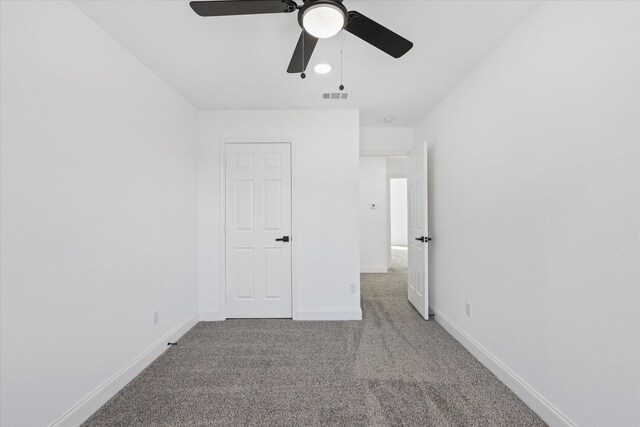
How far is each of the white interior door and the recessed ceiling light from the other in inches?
44.7

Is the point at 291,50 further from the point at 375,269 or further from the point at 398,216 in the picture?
the point at 398,216

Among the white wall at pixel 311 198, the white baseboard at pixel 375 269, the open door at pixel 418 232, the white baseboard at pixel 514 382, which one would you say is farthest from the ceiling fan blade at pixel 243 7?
the white baseboard at pixel 375 269

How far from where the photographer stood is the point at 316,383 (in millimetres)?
2113

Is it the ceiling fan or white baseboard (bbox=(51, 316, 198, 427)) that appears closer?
the ceiling fan

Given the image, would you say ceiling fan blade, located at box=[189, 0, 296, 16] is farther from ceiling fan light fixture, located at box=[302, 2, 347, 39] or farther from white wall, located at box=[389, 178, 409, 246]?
white wall, located at box=[389, 178, 409, 246]

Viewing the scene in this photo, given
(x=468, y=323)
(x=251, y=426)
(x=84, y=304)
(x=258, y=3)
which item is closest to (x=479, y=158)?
(x=468, y=323)

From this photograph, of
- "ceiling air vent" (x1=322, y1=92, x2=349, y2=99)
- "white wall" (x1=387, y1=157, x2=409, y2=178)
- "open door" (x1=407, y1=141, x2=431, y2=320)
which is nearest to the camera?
"ceiling air vent" (x1=322, y1=92, x2=349, y2=99)

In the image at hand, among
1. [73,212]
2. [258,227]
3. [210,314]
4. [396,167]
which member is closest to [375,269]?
[396,167]

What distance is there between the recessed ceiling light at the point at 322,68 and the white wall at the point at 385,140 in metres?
1.71

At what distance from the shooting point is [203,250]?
341 centimetres

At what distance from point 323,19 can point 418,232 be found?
279cm

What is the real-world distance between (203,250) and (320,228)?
1434 mm

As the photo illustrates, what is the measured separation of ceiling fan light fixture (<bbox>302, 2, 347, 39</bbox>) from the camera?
4.02 ft

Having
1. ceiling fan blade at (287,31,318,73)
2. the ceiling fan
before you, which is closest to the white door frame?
ceiling fan blade at (287,31,318,73)
